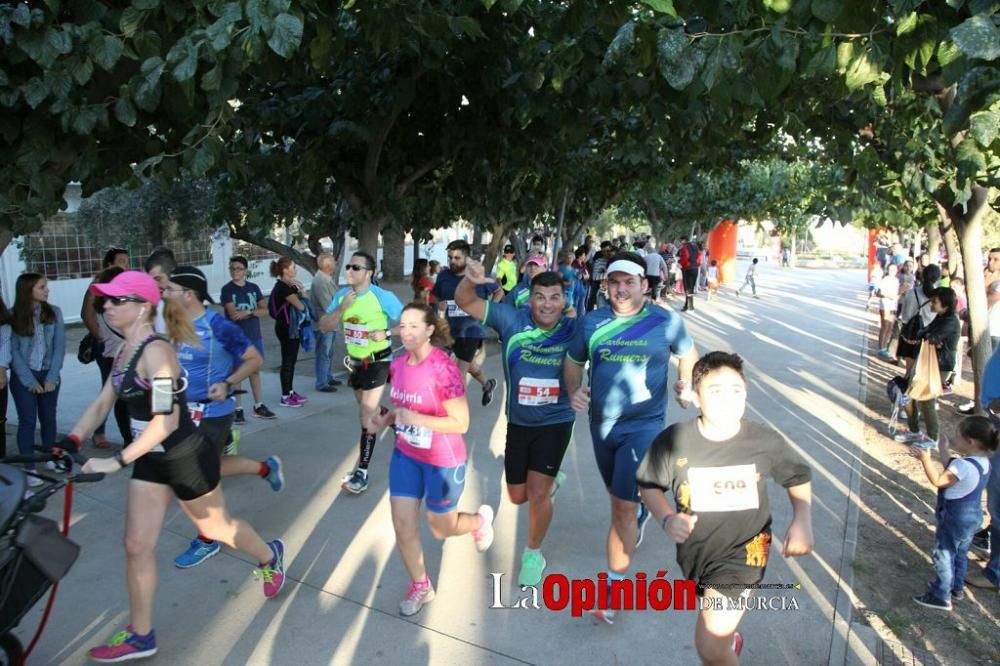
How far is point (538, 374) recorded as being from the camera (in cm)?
400

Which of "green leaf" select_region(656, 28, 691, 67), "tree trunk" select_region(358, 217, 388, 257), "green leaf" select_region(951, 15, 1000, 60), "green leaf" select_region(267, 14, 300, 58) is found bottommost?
"tree trunk" select_region(358, 217, 388, 257)

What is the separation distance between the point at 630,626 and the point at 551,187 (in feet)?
29.3

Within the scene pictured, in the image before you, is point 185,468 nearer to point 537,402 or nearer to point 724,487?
point 537,402

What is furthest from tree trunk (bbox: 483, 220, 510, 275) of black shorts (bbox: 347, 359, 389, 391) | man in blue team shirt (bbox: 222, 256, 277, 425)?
black shorts (bbox: 347, 359, 389, 391)

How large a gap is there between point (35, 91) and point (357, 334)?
8.24 ft

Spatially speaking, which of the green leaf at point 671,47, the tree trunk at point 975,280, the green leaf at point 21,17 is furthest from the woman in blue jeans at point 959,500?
the green leaf at point 21,17

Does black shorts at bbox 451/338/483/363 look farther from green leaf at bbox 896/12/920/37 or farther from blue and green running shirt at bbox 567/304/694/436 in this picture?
green leaf at bbox 896/12/920/37

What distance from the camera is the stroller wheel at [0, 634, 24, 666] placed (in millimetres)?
2945

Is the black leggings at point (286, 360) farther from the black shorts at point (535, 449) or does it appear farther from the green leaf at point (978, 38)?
the green leaf at point (978, 38)

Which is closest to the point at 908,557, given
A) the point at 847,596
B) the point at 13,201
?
the point at 847,596

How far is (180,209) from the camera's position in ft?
46.8

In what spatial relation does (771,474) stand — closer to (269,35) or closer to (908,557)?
(908,557)

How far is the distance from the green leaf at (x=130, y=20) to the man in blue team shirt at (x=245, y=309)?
10.3ft

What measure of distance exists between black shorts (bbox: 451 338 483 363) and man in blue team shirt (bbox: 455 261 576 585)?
12.9ft
